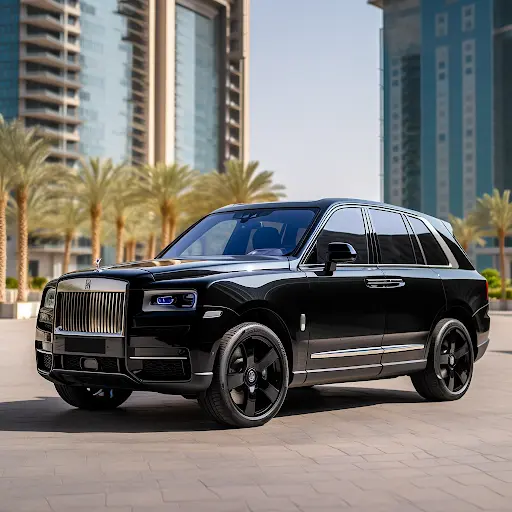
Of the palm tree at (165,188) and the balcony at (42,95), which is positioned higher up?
the balcony at (42,95)

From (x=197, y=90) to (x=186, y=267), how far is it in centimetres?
14938

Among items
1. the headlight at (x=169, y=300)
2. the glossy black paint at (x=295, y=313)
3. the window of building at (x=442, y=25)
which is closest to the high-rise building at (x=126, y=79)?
the window of building at (x=442, y=25)

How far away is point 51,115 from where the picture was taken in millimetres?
115750

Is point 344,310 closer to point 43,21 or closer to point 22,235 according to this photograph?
point 22,235

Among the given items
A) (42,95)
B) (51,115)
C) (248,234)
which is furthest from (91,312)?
(51,115)

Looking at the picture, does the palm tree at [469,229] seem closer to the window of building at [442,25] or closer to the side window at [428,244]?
the window of building at [442,25]

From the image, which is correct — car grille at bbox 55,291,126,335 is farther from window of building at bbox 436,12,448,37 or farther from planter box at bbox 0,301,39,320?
window of building at bbox 436,12,448,37

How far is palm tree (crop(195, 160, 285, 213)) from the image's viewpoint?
58.3m

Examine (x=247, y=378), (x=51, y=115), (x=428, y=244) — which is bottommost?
(x=247, y=378)

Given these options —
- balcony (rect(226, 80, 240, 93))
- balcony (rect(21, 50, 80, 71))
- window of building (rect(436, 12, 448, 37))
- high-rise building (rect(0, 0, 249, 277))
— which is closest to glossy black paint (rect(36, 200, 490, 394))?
high-rise building (rect(0, 0, 249, 277))

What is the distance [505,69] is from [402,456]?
174 metres

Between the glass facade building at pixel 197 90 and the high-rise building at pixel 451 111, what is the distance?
3703 centimetres

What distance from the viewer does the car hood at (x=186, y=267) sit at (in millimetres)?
8203

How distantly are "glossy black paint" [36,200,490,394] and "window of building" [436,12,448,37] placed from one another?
17319 cm
